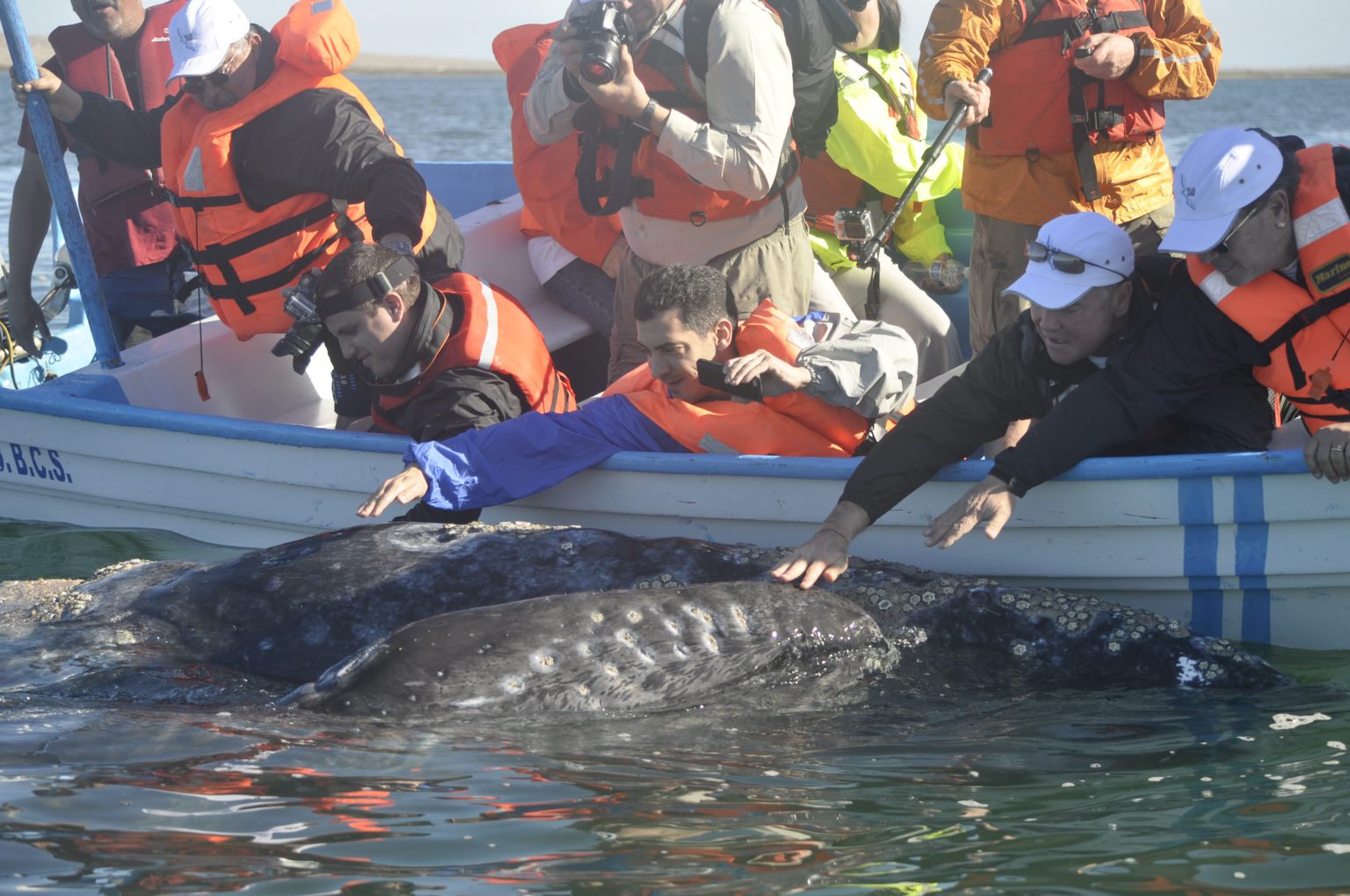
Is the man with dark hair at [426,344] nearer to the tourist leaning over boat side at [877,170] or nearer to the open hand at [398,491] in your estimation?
the open hand at [398,491]

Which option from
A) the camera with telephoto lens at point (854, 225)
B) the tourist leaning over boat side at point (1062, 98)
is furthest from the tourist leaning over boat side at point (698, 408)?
the camera with telephoto lens at point (854, 225)

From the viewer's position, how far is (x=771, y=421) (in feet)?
18.5

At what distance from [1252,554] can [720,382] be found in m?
1.97

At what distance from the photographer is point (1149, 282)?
17.0ft

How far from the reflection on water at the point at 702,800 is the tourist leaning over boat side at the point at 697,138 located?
2411 millimetres

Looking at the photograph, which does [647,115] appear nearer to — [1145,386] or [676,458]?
[676,458]

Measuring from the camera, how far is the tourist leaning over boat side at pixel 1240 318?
4625mm

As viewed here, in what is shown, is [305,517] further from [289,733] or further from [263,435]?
[289,733]

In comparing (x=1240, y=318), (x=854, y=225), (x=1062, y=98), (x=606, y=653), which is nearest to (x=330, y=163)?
(x=854, y=225)

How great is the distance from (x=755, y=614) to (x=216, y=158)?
11.8 ft

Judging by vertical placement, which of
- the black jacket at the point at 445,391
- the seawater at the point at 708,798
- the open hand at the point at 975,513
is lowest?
the seawater at the point at 708,798

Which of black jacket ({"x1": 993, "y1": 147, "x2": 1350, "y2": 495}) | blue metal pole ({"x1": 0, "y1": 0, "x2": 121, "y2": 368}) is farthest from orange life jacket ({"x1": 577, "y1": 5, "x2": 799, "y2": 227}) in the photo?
blue metal pole ({"x1": 0, "y1": 0, "x2": 121, "y2": 368})

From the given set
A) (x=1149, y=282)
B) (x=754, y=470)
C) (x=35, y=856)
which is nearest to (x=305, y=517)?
(x=754, y=470)

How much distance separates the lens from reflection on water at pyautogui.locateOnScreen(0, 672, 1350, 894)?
136 inches
